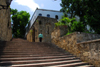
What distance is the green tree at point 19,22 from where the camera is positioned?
3256cm

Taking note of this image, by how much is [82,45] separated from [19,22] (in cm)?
2955

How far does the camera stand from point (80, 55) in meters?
6.14

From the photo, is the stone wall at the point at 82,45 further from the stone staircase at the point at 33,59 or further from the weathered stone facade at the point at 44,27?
the weathered stone facade at the point at 44,27

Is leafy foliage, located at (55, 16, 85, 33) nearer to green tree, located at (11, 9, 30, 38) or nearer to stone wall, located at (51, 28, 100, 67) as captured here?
stone wall, located at (51, 28, 100, 67)

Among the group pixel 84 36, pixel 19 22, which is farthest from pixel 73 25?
pixel 19 22

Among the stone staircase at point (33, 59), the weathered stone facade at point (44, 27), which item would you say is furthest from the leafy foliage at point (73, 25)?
the weathered stone facade at point (44, 27)

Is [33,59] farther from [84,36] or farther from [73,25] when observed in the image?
[73,25]

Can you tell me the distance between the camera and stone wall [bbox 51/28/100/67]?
5.05 m

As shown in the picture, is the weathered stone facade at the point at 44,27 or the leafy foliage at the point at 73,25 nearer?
the leafy foliage at the point at 73,25

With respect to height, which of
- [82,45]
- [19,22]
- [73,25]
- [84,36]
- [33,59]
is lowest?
[33,59]

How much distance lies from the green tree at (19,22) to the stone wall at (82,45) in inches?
1037

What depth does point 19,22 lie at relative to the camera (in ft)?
107

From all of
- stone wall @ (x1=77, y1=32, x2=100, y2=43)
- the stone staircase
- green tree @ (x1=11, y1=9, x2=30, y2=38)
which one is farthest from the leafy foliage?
green tree @ (x1=11, y1=9, x2=30, y2=38)

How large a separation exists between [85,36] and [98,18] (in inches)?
81.0
